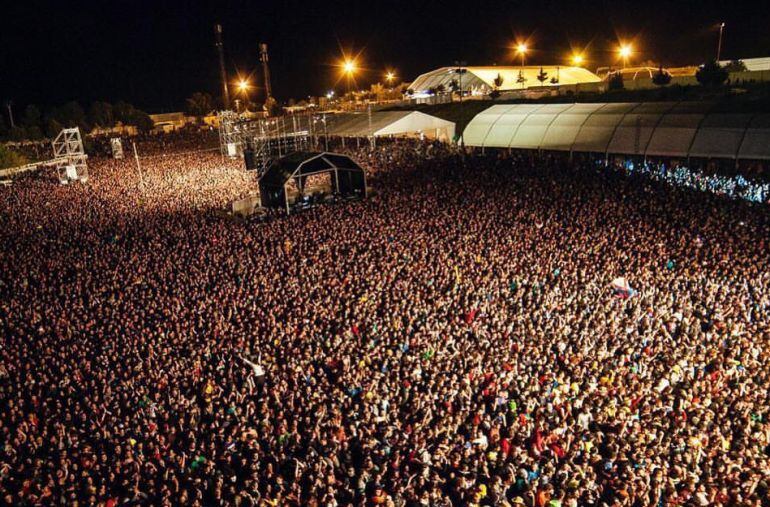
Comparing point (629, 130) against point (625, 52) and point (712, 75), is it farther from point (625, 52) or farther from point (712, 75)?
point (625, 52)

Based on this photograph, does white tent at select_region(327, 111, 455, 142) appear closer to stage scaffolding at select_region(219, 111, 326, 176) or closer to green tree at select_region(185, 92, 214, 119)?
stage scaffolding at select_region(219, 111, 326, 176)

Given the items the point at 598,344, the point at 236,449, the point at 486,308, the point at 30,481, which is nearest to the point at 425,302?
the point at 486,308

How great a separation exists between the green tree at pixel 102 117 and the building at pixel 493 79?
32.7m

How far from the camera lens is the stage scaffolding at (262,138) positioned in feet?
83.2

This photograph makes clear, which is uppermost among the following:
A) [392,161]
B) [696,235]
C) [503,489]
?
[392,161]

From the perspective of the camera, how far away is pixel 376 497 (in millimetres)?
5961

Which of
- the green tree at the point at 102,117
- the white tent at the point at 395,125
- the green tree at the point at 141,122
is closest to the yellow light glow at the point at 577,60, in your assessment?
the white tent at the point at 395,125

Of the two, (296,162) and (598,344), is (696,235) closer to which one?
(598,344)

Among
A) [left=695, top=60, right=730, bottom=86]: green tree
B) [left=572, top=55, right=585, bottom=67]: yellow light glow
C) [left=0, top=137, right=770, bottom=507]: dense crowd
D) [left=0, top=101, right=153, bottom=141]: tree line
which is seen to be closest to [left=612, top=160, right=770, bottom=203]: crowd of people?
[left=0, top=137, right=770, bottom=507]: dense crowd

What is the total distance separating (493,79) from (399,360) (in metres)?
44.5

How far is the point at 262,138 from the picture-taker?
86.0 feet

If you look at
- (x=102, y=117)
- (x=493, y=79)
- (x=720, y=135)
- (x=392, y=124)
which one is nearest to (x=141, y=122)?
(x=102, y=117)

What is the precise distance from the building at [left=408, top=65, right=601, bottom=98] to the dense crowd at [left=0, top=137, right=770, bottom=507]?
112 ft

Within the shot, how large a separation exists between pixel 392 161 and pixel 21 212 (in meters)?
15.2
